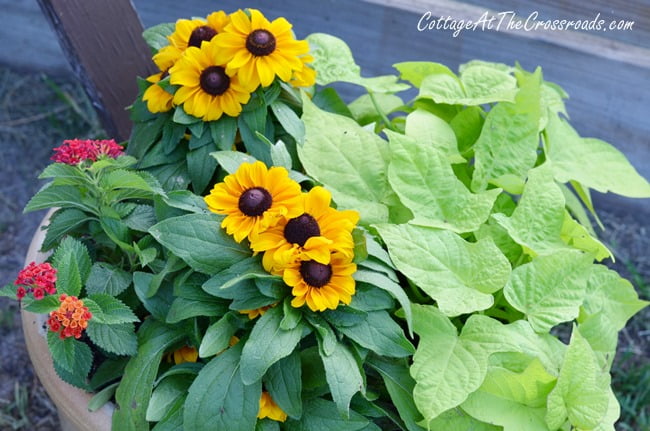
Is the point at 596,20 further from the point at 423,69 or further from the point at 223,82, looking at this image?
the point at 223,82

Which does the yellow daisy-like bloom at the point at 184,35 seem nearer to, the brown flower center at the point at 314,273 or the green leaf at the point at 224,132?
the green leaf at the point at 224,132

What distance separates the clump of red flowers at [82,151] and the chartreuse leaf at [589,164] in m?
0.75

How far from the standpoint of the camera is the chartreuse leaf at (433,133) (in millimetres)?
1203

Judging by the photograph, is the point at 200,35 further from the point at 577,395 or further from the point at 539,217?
the point at 577,395

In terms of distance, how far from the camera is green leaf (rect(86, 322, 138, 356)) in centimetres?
96

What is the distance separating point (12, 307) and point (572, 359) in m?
1.46

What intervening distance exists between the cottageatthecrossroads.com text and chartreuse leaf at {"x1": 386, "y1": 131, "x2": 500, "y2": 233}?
30.1 inches

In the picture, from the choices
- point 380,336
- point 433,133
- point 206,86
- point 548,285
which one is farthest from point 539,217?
point 206,86

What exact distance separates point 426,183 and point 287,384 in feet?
1.26

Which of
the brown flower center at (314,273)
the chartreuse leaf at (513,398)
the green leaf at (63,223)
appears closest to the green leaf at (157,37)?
the green leaf at (63,223)

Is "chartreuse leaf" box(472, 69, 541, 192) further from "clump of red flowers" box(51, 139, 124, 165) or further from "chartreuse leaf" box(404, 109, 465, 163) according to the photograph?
"clump of red flowers" box(51, 139, 124, 165)

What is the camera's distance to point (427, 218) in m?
1.09

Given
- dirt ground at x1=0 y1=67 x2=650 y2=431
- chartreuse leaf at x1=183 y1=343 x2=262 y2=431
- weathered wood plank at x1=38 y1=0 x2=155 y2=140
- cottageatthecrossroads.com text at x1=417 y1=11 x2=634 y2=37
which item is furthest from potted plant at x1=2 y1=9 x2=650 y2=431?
dirt ground at x1=0 y1=67 x2=650 y2=431

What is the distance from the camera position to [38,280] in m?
0.91
